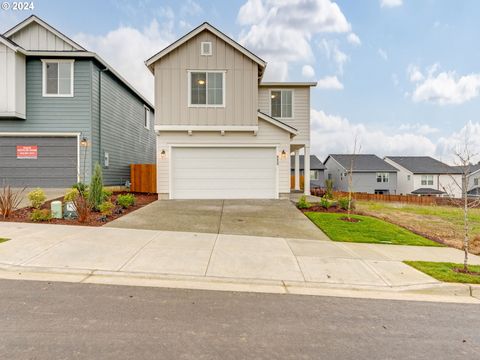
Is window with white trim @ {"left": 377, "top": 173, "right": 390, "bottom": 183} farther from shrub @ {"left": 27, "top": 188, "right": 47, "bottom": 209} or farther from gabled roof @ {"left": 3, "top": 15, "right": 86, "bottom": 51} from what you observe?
shrub @ {"left": 27, "top": 188, "right": 47, "bottom": 209}

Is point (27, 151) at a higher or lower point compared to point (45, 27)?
lower

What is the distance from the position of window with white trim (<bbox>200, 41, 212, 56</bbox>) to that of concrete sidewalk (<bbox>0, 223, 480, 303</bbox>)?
31.4 feet

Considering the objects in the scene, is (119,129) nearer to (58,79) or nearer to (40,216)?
(58,79)

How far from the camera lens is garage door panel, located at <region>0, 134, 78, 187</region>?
13.5 metres

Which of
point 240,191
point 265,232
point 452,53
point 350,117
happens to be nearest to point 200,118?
point 240,191

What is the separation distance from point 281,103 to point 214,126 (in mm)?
5807

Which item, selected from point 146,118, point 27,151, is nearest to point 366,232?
point 27,151

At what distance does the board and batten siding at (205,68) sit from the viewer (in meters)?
13.3

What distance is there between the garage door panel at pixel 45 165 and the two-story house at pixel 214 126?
170 inches

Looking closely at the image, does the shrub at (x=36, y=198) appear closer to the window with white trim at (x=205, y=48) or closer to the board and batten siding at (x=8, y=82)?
the board and batten siding at (x=8, y=82)

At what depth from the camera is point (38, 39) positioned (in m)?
13.9

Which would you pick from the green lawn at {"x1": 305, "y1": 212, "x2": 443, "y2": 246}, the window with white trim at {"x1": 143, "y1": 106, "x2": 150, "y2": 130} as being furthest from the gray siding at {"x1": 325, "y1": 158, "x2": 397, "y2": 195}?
the green lawn at {"x1": 305, "y1": 212, "x2": 443, "y2": 246}

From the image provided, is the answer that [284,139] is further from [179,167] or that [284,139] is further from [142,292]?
[142,292]

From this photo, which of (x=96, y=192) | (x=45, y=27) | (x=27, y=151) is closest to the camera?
(x=96, y=192)
